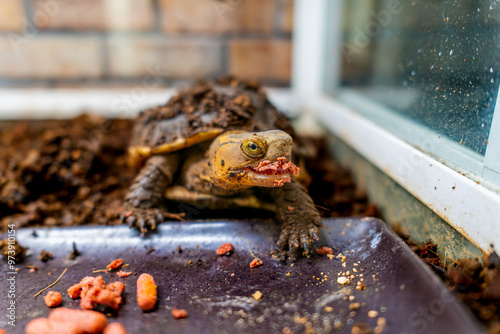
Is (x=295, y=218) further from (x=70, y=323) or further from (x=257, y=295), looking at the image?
(x=70, y=323)

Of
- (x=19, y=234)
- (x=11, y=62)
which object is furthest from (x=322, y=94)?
(x=11, y=62)

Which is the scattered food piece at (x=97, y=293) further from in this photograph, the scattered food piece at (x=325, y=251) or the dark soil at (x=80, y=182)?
the scattered food piece at (x=325, y=251)

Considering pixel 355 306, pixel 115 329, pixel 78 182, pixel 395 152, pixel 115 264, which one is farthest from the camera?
pixel 78 182

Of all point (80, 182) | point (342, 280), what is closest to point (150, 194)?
point (80, 182)

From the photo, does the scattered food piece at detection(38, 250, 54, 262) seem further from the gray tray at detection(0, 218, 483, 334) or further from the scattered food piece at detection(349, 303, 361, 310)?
the scattered food piece at detection(349, 303, 361, 310)

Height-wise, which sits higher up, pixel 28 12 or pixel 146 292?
pixel 28 12

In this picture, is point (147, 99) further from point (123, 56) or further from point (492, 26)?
point (492, 26)

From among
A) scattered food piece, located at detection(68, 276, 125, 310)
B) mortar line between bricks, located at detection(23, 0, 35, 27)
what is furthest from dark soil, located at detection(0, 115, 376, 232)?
mortar line between bricks, located at detection(23, 0, 35, 27)
